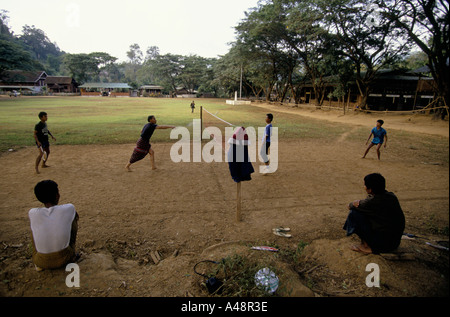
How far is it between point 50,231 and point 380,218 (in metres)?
3.96

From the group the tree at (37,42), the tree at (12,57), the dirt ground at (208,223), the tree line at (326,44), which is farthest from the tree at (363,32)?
the tree at (37,42)

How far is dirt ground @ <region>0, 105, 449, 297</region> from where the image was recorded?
290 centimetres

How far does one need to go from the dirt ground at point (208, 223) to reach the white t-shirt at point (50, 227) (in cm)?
32

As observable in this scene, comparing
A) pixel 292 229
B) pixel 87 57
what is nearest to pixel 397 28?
pixel 292 229

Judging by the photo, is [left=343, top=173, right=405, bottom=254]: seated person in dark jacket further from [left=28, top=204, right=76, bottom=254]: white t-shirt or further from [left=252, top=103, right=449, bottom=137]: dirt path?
[left=252, top=103, right=449, bottom=137]: dirt path

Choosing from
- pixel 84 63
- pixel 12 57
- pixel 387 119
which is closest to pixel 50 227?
pixel 387 119

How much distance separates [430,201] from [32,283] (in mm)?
7298

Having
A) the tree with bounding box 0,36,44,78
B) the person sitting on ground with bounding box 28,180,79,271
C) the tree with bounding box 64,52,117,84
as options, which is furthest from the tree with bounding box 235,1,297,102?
the tree with bounding box 64,52,117,84

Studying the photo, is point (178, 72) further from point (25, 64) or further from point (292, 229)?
point (292, 229)

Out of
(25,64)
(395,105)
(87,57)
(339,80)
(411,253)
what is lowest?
(411,253)

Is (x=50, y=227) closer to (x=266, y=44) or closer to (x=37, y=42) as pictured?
(x=266, y=44)

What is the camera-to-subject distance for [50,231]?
9.47ft
